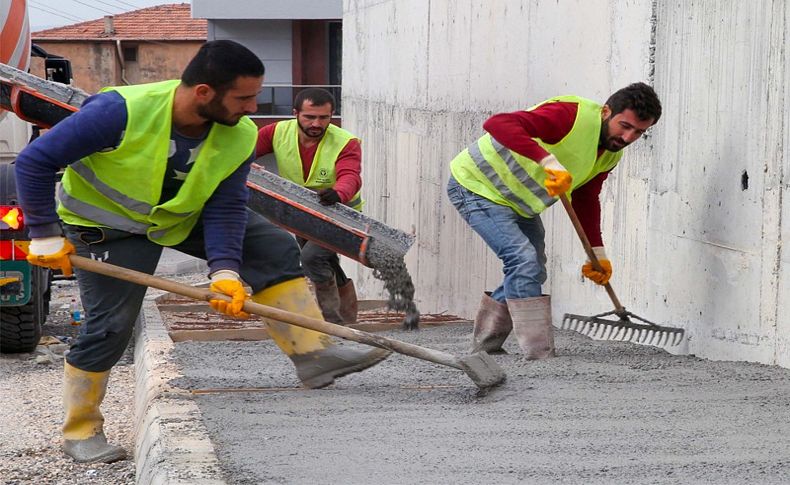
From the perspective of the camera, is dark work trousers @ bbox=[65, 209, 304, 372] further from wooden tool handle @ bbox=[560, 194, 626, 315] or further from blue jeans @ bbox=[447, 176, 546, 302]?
wooden tool handle @ bbox=[560, 194, 626, 315]

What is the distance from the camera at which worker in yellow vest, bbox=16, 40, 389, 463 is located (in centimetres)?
471

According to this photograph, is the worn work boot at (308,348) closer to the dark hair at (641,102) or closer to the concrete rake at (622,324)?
the concrete rake at (622,324)

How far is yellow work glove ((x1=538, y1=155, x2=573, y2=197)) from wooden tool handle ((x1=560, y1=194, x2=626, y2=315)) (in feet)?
0.82

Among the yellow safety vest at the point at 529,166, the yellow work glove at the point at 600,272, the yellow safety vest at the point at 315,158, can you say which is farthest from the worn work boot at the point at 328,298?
the yellow work glove at the point at 600,272

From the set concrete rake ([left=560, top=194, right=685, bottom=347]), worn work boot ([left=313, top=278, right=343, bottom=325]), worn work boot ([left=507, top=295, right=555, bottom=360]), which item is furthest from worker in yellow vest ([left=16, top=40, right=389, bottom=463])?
worn work boot ([left=313, top=278, right=343, bottom=325])

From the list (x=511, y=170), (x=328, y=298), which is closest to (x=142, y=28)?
(x=328, y=298)

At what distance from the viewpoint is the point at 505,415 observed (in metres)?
4.82

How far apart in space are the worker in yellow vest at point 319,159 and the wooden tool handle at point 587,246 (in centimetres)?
232

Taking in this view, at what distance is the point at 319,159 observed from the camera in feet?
28.7

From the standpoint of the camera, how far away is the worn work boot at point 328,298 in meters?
8.94

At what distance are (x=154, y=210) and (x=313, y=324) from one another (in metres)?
0.77

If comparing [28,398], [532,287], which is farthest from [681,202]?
[28,398]

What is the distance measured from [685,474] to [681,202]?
2817mm

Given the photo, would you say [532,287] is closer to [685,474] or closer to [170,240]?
[170,240]
